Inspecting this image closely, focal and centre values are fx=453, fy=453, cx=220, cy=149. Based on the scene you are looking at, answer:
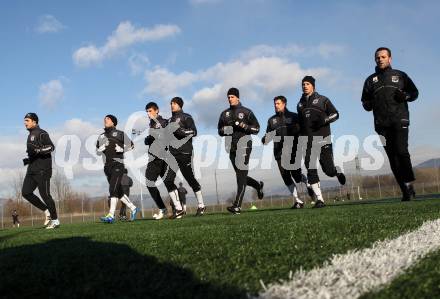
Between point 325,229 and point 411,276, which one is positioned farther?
point 325,229

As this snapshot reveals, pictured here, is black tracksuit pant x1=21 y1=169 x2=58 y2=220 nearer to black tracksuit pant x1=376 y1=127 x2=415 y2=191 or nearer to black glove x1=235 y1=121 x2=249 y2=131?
black glove x1=235 y1=121 x2=249 y2=131

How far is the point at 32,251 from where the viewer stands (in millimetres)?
3494

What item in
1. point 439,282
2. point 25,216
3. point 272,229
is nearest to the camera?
point 439,282

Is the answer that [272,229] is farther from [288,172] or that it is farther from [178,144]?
[288,172]

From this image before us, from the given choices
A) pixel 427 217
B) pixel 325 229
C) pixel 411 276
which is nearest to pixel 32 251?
pixel 325 229

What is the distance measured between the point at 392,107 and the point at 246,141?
2845mm

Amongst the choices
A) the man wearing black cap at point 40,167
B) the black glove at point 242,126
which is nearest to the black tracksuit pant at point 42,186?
the man wearing black cap at point 40,167

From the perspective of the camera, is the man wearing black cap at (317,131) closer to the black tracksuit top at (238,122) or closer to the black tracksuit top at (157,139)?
the black tracksuit top at (238,122)

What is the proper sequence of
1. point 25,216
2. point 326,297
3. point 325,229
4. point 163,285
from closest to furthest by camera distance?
point 326,297 < point 163,285 < point 325,229 < point 25,216

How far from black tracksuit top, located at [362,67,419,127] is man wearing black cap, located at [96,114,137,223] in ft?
17.9

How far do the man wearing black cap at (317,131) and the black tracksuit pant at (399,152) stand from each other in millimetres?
1167

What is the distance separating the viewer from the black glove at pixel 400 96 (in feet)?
25.8

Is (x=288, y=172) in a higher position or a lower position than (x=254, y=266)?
higher

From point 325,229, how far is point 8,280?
254 centimetres
